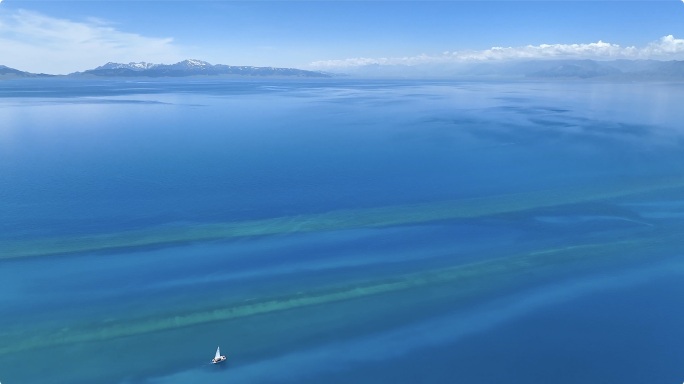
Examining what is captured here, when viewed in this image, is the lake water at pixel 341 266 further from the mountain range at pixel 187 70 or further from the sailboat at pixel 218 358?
the mountain range at pixel 187 70

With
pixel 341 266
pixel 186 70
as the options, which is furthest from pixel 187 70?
pixel 341 266

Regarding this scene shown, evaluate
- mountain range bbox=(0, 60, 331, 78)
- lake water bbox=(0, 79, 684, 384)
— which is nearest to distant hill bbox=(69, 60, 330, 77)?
mountain range bbox=(0, 60, 331, 78)

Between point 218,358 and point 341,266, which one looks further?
point 341,266

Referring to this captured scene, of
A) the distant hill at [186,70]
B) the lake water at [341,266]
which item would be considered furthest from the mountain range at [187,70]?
the lake water at [341,266]

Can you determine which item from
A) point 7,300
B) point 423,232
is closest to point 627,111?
point 423,232

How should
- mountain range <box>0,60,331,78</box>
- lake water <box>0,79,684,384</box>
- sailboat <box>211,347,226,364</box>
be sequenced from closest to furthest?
sailboat <box>211,347,226,364</box>, lake water <box>0,79,684,384</box>, mountain range <box>0,60,331,78</box>

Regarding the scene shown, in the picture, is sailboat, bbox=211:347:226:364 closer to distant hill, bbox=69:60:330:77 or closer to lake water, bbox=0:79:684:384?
lake water, bbox=0:79:684:384

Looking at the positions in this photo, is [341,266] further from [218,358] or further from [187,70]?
[187,70]
